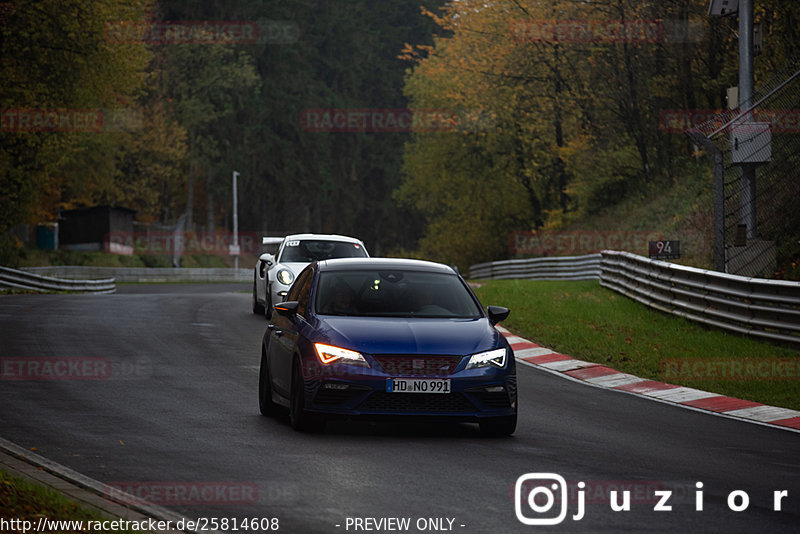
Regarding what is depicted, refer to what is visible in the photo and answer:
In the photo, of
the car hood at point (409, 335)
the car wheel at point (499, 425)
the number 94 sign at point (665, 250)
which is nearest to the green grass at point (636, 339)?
the number 94 sign at point (665, 250)

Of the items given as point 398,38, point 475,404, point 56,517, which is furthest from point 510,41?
point 398,38

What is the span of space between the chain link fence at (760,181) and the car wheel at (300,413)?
1057cm

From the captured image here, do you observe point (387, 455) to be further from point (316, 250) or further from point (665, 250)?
point (665, 250)

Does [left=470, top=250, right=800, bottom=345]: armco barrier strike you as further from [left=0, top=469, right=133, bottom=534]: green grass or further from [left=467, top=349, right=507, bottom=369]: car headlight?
[left=0, top=469, right=133, bottom=534]: green grass

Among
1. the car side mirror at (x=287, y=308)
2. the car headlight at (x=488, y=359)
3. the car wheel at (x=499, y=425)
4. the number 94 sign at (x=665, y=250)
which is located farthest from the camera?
the number 94 sign at (x=665, y=250)

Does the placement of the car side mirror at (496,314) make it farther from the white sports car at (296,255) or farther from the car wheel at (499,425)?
the white sports car at (296,255)

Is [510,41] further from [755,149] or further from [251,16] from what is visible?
[251,16]

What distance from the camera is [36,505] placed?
695 cm

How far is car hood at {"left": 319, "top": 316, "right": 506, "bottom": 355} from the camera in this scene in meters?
10.4

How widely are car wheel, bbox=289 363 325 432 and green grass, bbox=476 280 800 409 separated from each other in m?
5.96

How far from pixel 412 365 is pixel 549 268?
97.7 feet

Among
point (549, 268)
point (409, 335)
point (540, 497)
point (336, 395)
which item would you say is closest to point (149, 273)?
point (549, 268)

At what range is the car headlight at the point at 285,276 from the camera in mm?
22281

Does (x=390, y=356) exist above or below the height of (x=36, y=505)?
above
